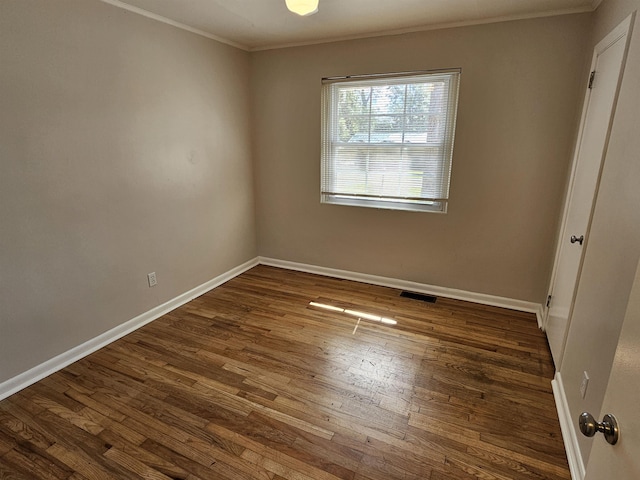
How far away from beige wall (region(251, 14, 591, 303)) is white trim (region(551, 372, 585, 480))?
1.19 m

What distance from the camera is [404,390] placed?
2.11 m

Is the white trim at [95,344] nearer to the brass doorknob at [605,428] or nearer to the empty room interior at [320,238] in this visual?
the empty room interior at [320,238]

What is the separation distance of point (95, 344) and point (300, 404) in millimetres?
1642

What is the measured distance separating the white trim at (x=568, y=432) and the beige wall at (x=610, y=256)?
0.05 meters

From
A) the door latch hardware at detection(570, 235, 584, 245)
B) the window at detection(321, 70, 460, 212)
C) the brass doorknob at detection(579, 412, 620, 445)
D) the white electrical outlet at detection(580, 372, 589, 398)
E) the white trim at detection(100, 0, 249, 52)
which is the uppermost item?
the white trim at detection(100, 0, 249, 52)

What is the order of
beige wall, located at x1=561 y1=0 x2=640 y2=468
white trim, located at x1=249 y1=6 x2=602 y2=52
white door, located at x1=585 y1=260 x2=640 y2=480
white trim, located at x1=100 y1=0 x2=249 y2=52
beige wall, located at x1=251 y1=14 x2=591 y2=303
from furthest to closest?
1. beige wall, located at x1=251 y1=14 x2=591 y2=303
2. white trim, located at x1=249 y1=6 x2=602 y2=52
3. white trim, located at x1=100 y1=0 x2=249 y2=52
4. beige wall, located at x1=561 y1=0 x2=640 y2=468
5. white door, located at x1=585 y1=260 x2=640 y2=480

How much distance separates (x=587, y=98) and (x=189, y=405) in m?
3.19

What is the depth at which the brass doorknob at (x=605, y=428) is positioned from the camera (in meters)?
0.68

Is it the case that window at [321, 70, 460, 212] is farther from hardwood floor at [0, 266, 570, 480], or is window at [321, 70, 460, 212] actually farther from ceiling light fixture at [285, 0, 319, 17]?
ceiling light fixture at [285, 0, 319, 17]

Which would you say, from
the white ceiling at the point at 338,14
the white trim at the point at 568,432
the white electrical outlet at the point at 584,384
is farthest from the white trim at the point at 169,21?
Answer: the white trim at the point at 568,432

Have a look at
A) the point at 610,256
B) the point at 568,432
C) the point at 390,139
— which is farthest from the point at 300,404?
the point at 390,139

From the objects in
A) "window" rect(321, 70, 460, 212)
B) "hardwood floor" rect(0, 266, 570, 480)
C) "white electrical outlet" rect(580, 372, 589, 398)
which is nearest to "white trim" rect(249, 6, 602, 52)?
"window" rect(321, 70, 460, 212)

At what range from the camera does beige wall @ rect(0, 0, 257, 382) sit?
1.99m

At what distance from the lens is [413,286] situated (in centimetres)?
353
